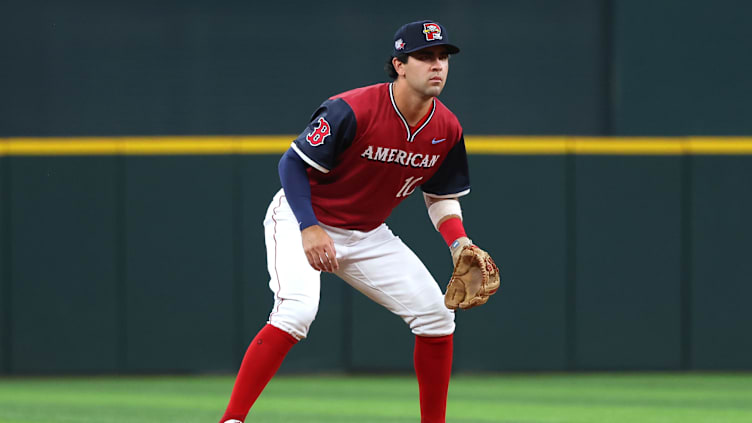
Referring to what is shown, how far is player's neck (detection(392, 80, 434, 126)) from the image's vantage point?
12.4ft

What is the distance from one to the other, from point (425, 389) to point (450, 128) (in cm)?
108

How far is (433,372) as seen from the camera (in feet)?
13.0

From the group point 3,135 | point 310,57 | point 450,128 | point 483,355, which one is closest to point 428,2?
point 310,57

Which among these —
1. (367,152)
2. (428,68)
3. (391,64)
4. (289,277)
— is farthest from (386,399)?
A: (428,68)

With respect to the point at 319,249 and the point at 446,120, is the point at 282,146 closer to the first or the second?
the point at 446,120

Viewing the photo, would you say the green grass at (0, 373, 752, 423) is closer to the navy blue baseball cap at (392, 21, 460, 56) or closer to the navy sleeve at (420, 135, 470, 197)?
the navy sleeve at (420, 135, 470, 197)

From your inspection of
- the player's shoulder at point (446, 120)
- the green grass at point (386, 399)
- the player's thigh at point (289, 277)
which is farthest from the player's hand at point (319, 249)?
the green grass at point (386, 399)

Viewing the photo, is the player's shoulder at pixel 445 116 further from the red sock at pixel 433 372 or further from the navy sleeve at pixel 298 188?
the red sock at pixel 433 372

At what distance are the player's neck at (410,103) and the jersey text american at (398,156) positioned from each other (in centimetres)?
13

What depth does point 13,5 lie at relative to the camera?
884 cm

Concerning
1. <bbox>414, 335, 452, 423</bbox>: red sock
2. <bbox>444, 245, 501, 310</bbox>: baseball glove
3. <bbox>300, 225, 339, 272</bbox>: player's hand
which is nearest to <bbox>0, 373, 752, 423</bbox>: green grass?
<bbox>414, 335, 452, 423</bbox>: red sock

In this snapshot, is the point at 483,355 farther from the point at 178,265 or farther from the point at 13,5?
the point at 13,5

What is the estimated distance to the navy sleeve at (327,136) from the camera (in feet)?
12.0

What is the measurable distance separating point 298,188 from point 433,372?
3.15 feet
